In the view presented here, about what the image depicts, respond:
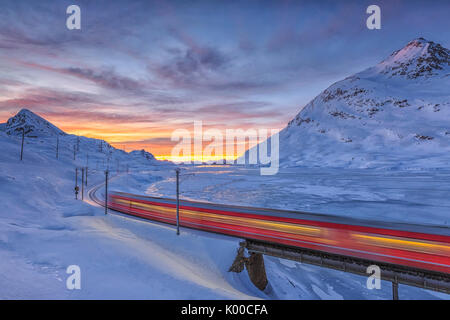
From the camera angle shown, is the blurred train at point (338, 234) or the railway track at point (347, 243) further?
the blurred train at point (338, 234)

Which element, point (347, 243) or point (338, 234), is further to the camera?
point (338, 234)

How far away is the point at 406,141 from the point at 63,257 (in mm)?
228457

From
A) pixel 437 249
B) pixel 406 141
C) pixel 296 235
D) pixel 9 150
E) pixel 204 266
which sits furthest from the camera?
pixel 406 141

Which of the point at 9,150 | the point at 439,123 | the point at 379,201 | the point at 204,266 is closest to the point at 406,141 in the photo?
the point at 439,123

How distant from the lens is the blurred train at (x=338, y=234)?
1364 cm

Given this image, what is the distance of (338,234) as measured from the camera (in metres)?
17.4

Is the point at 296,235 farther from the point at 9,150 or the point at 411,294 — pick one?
the point at 9,150

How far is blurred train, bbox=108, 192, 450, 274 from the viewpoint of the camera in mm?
13641

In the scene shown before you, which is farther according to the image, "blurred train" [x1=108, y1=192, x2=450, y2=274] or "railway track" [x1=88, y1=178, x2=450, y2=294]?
"blurred train" [x1=108, y1=192, x2=450, y2=274]

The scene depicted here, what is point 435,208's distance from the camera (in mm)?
39781

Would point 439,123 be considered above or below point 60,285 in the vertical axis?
above

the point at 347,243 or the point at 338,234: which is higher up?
the point at 338,234
